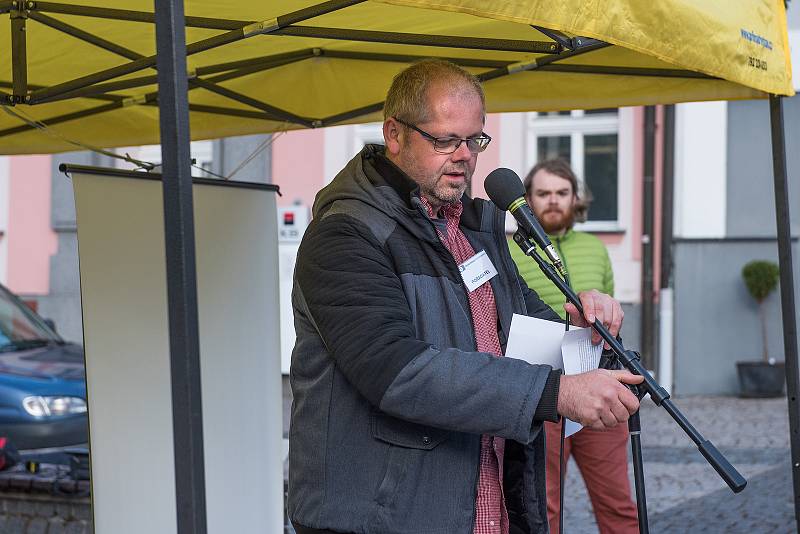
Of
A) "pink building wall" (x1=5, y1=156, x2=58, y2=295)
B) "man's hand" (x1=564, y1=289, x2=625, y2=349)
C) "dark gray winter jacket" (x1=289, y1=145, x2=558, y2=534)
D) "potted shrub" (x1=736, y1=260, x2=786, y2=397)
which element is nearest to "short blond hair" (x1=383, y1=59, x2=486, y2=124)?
"dark gray winter jacket" (x1=289, y1=145, x2=558, y2=534)

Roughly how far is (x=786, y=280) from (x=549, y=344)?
156 cm

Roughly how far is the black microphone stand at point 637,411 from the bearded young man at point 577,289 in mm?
1813

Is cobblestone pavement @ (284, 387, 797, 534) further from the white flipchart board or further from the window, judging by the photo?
the white flipchart board

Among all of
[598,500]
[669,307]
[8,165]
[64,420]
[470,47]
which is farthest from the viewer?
[8,165]

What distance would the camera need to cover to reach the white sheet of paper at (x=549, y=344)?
2.71 meters

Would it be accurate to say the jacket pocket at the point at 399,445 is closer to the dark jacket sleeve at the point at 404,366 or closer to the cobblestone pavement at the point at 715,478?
the dark jacket sleeve at the point at 404,366

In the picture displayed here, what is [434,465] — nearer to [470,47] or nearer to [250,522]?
[470,47]

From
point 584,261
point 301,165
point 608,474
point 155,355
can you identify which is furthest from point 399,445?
point 301,165

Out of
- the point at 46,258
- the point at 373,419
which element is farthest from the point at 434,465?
the point at 46,258

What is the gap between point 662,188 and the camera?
13.0 meters

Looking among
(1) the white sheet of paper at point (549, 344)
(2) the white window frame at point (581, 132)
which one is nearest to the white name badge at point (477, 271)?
(1) the white sheet of paper at point (549, 344)

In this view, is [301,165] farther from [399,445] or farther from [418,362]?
[418,362]

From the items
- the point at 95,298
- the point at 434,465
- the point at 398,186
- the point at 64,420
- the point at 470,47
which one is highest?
the point at 470,47

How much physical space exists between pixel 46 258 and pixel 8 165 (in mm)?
1190
